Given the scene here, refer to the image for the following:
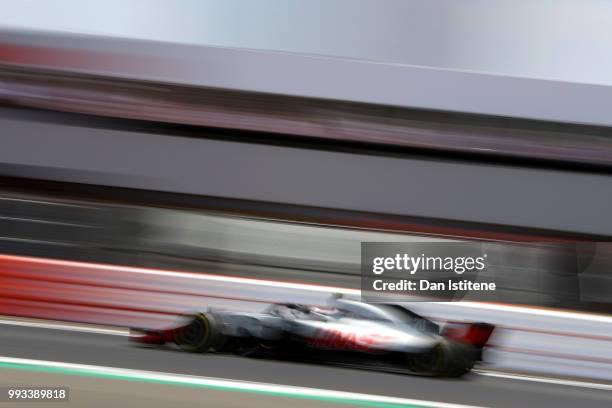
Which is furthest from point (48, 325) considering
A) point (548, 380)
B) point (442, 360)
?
point (548, 380)

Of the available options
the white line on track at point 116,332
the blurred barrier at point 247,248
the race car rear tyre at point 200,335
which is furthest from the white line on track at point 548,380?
the race car rear tyre at point 200,335

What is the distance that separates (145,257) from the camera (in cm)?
149

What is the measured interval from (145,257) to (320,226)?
1.41ft

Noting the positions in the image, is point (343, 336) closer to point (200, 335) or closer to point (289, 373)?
point (289, 373)

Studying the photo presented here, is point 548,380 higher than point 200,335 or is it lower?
lower

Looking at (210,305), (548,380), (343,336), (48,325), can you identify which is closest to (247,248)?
(210,305)

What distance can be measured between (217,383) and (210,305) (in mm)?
185

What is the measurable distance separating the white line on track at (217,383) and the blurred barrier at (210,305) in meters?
0.11

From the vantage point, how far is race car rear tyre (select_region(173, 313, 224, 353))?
152 cm

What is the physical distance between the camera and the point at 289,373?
148cm

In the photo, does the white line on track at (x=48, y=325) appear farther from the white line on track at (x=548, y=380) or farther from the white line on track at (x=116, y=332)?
the white line on track at (x=548, y=380)

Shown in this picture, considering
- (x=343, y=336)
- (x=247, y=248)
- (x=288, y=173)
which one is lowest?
(x=343, y=336)

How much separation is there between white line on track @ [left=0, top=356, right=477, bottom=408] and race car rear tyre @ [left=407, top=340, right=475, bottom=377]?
0.07 metres

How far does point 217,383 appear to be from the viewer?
146 centimetres
